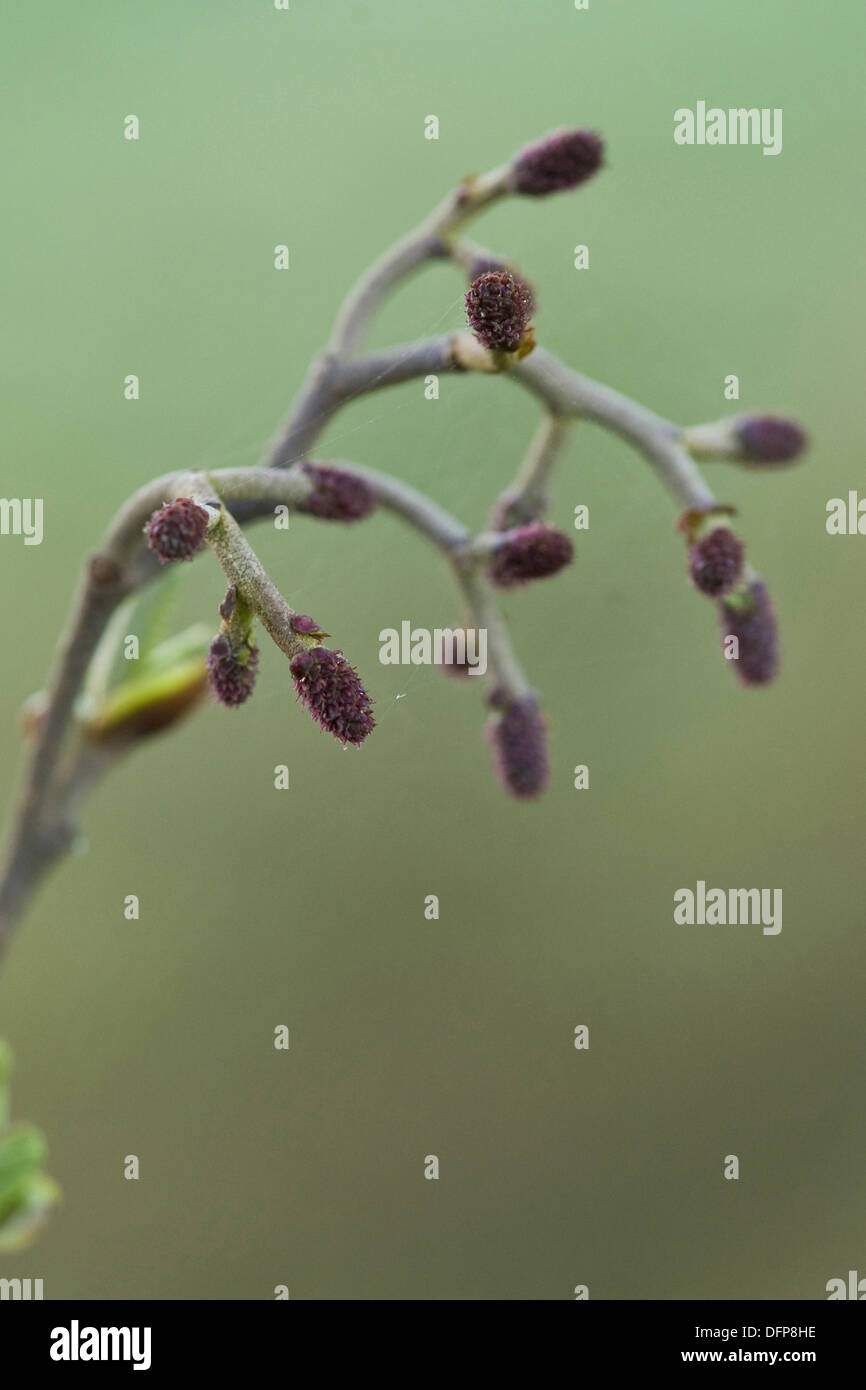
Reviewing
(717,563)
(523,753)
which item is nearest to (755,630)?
(717,563)

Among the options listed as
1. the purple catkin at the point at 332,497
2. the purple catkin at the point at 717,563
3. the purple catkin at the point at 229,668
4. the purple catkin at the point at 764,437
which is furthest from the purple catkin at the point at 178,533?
the purple catkin at the point at 764,437

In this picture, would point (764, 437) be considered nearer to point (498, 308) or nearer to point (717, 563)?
point (717, 563)

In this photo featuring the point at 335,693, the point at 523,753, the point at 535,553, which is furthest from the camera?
the point at 523,753

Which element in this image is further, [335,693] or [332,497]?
[332,497]

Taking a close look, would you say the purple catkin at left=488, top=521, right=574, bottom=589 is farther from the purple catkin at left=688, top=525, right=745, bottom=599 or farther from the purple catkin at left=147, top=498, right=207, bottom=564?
the purple catkin at left=147, top=498, right=207, bottom=564

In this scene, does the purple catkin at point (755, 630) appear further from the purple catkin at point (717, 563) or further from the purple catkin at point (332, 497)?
the purple catkin at point (332, 497)
